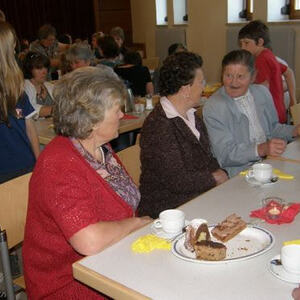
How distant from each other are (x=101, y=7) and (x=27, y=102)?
7393 mm

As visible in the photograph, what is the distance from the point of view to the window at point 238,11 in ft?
21.5

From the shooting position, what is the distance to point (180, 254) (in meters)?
1.36

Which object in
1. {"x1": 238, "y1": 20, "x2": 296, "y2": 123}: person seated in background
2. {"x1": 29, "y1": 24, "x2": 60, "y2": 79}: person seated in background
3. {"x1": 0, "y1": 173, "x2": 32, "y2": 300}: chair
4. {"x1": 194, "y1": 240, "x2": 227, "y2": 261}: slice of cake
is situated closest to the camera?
{"x1": 194, "y1": 240, "x2": 227, "y2": 261}: slice of cake

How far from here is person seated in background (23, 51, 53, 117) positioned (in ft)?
12.4

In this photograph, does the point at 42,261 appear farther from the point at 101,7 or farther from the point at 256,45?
the point at 101,7

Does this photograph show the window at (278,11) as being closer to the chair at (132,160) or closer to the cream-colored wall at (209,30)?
the cream-colored wall at (209,30)

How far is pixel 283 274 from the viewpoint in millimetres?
1223

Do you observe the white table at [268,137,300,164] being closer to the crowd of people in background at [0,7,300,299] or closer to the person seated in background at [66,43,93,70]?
the crowd of people in background at [0,7,300,299]

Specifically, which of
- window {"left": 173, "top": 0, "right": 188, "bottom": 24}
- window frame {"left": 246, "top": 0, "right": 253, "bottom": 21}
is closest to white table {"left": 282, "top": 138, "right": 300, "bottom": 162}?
window frame {"left": 246, "top": 0, "right": 253, "bottom": 21}

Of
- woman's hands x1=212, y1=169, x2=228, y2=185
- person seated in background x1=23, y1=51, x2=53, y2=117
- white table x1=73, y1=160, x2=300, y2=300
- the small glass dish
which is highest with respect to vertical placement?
person seated in background x1=23, y1=51, x2=53, y2=117

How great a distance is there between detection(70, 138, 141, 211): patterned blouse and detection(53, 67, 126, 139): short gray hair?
0.07 m

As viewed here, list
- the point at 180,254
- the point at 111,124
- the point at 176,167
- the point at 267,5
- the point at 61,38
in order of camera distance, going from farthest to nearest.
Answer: the point at 61,38 < the point at 267,5 < the point at 176,167 < the point at 111,124 < the point at 180,254

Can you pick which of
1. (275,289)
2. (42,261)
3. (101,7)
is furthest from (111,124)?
(101,7)

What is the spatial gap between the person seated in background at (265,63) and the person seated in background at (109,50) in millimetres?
1554
